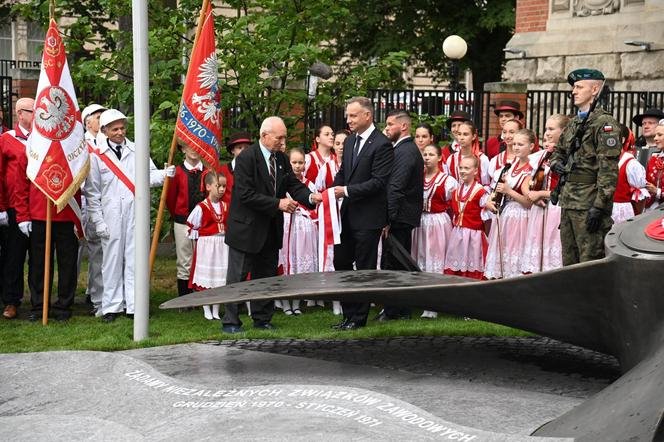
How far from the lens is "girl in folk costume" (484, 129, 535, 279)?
33.1 feet

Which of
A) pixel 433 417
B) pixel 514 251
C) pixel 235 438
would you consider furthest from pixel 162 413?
pixel 514 251

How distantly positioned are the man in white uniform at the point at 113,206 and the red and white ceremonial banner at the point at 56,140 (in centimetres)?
20

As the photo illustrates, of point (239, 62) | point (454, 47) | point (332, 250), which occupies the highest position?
point (454, 47)

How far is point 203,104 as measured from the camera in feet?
31.2

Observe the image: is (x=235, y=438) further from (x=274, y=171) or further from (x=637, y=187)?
(x=637, y=187)

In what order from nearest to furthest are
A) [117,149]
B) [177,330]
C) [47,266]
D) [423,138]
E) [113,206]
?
[177,330], [47,266], [113,206], [117,149], [423,138]

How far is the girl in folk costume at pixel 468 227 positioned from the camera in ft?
33.5

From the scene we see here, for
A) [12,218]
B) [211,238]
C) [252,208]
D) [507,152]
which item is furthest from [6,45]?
[252,208]

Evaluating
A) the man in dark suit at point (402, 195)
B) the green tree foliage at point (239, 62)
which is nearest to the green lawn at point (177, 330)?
the man in dark suit at point (402, 195)

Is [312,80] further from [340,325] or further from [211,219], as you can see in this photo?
[340,325]

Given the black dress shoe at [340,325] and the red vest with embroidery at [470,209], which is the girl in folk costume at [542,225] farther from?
the black dress shoe at [340,325]

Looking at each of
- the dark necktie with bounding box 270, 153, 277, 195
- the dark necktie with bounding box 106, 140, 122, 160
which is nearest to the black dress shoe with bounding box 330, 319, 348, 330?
the dark necktie with bounding box 270, 153, 277, 195

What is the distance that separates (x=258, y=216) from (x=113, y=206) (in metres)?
1.57

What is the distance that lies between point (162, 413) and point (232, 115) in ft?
21.9
